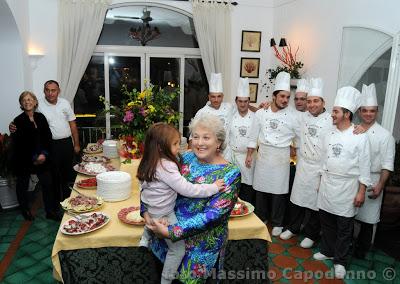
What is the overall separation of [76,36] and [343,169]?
3931mm

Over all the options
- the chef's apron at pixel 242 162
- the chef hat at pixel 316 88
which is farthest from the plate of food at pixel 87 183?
the chef hat at pixel 316 88

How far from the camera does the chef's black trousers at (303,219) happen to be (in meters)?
3.37

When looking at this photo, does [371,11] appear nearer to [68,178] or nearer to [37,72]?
[68,178]

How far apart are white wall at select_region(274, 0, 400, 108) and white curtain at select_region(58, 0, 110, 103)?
8.56 feet

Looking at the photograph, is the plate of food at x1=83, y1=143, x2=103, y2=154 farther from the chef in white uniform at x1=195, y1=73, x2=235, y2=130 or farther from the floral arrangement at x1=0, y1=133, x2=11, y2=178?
the chef in white uniform at x1=195, y1=73, x2=235, y2=130

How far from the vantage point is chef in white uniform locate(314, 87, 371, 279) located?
273 cm

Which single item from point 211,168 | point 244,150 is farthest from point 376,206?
point 211,168

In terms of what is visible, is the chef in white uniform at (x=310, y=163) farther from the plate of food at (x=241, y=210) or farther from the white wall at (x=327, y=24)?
the plate of food at (x=241, y=210)

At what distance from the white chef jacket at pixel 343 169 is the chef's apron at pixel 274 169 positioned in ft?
2.19

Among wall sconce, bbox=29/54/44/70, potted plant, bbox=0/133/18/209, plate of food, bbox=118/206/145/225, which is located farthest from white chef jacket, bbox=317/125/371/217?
wall sconce, bbox=29/54/44/70

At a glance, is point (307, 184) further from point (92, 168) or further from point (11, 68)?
A: point (11, 68)

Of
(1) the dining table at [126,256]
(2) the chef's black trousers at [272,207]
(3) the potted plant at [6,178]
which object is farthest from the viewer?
(3) the potted plant at [6,178]

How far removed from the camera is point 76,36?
193 inches

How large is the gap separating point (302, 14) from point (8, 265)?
4310mm
